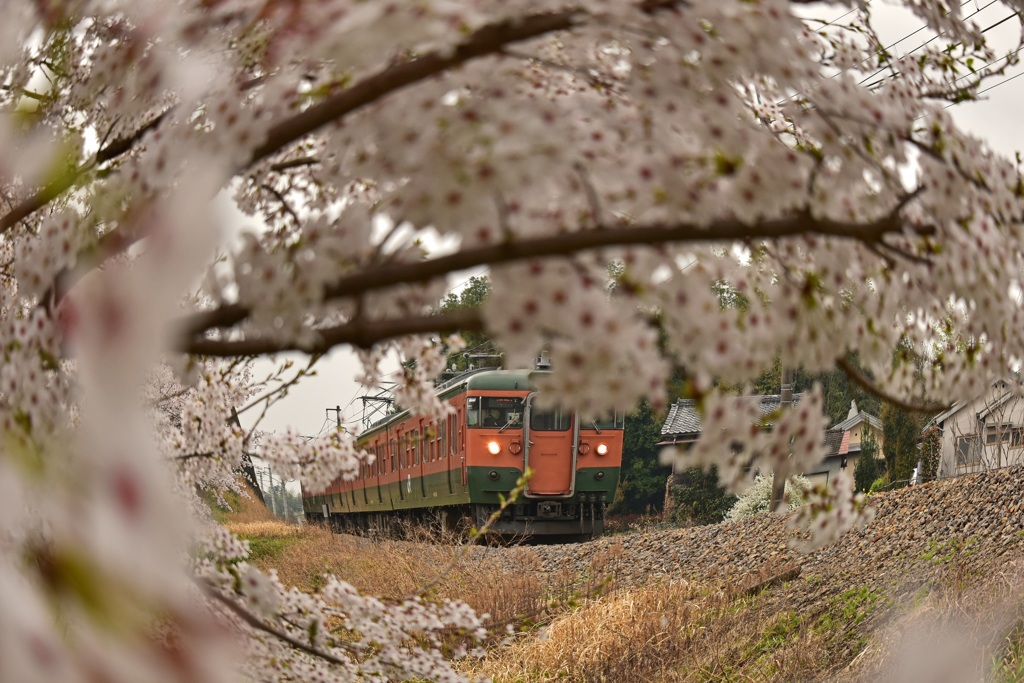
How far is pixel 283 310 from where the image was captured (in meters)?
1.34

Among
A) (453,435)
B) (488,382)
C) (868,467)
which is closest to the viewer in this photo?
(488,382)

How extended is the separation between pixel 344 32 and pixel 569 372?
1.63 feet

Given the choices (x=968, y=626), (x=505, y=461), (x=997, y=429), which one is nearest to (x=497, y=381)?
(x=505, y=461)

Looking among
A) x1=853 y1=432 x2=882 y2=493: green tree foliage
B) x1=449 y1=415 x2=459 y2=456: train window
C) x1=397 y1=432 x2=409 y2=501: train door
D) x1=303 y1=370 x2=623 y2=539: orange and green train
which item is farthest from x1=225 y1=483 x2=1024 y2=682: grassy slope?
x1=853 y1=432 x2=882 y2=493: green tree foliage

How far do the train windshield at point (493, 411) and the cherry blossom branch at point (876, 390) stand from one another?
1124cm

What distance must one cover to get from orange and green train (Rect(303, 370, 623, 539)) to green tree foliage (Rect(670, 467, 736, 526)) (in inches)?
253

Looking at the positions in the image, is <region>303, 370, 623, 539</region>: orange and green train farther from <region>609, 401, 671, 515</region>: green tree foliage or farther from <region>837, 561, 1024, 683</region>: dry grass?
<region>609, 401, 671, 515</region>: green tree foliage

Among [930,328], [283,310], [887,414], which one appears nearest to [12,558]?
[283,310]

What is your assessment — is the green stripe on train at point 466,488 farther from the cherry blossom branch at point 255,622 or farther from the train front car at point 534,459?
the cherry blossom branch at point 255,622

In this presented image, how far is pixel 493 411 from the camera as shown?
43.7 ft

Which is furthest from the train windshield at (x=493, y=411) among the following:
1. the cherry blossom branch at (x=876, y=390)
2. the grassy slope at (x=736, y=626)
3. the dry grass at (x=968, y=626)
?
the cherry blossom branch at (x=876, y=390)

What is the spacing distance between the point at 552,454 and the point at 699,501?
921 centimetres

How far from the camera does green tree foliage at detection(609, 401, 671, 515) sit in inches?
1034

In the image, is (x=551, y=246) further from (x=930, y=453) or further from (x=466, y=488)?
(x=930, y=453)
